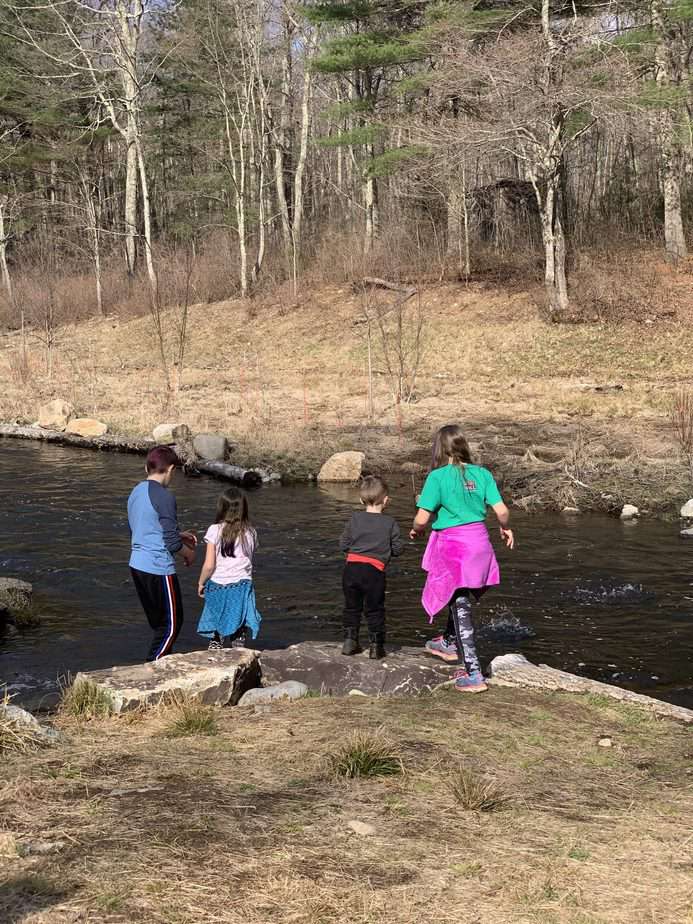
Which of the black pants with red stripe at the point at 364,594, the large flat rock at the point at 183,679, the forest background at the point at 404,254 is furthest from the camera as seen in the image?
the forest background at the point at 404,254

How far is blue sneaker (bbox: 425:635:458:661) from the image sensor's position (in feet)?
22.3

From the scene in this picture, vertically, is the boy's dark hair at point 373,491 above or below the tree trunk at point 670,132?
below

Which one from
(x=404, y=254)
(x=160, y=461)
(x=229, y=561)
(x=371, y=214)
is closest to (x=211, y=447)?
(x=229, y=561)

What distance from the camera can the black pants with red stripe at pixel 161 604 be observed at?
21.5 ft

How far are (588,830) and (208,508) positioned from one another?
33.1 ft

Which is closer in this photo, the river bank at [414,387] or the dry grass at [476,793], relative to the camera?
the dry grass at [476,793]

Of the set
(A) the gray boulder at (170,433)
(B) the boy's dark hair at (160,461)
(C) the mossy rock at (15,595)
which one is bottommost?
(C) the mossy rock at (15,595)

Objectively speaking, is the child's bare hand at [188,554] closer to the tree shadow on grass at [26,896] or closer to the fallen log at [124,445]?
the tree shadow on grass at [26,896]

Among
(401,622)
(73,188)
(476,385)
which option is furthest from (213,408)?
(73,188)

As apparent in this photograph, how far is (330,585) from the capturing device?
9.95m

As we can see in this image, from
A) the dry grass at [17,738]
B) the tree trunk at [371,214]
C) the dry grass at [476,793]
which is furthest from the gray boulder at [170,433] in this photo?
the tree trunk at [371,214]

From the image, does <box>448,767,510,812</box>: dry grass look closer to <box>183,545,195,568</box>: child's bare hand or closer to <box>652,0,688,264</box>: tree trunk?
<box>183,545,195,568</box>: child's bare hand

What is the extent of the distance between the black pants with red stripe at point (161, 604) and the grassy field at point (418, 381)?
309 inches

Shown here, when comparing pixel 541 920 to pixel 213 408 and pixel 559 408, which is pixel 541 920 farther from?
pixel 213 408
